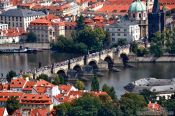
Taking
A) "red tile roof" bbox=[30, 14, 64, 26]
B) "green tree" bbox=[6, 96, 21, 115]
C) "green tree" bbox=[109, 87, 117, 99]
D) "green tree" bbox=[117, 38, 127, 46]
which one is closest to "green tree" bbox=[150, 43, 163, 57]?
"green tree" bbox=[117, 38, 127, 46]

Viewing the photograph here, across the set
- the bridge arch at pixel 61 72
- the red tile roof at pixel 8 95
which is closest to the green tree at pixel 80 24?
the bridge arch at pixel 61 72

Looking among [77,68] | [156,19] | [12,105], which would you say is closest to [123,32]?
[156,19]

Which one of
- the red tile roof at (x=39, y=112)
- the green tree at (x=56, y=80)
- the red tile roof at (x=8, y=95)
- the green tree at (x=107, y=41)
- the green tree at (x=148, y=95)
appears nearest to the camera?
the red tile roof at (x=39, y=112)

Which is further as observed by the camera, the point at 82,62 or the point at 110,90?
the point at 82,62

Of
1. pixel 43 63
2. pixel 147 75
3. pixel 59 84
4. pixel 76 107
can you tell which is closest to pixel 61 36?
pixel 43 63

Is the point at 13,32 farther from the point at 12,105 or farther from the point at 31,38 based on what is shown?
the point at 12,105

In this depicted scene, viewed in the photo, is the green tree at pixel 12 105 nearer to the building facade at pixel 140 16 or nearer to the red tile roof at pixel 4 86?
the red tile roof at pixel 4 86
